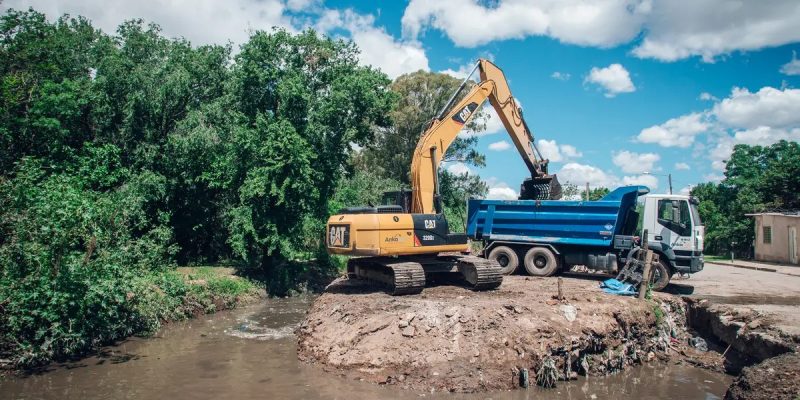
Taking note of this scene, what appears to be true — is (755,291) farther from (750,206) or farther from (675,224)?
(750,206)

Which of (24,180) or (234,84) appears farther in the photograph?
(234,84)

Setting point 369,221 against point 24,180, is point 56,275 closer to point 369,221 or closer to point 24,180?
point 24,180

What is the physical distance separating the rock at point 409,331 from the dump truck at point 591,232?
23.3 feet

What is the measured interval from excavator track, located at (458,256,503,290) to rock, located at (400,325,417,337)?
2.98 meters

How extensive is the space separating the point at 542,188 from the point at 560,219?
1537 millimetres

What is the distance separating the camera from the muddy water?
8.75m

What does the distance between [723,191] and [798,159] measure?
51.2 ft

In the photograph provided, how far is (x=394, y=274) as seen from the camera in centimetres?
1138

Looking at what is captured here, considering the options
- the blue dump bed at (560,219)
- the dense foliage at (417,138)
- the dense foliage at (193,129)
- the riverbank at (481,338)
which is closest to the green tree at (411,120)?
the dense foliage at (417,138)

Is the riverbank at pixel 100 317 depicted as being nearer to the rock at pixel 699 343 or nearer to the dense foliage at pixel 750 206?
the rock at pixel 699 343

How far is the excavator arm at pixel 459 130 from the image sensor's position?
13.1m

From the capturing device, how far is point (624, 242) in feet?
47.8

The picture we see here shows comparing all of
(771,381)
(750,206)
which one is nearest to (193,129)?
(771,381)

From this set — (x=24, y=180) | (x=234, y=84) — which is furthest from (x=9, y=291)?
(x=234, y=84)
